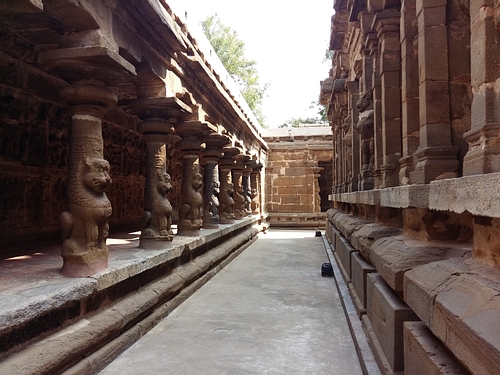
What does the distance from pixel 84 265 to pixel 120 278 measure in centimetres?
41

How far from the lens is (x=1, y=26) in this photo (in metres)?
4.23

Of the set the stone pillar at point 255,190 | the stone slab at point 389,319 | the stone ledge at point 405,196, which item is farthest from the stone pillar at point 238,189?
the stone slab at point 389,319

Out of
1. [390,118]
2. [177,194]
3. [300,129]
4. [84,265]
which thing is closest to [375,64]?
[390,118]

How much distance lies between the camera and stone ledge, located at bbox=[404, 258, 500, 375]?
1.34 metres

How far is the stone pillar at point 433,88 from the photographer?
3.02 meters

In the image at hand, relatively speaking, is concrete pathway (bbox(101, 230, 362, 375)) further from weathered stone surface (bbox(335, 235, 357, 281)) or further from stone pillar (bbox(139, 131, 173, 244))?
stone pillar (bbox(139, 131, 173, 244))

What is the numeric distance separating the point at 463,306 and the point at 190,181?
5282 millimetres

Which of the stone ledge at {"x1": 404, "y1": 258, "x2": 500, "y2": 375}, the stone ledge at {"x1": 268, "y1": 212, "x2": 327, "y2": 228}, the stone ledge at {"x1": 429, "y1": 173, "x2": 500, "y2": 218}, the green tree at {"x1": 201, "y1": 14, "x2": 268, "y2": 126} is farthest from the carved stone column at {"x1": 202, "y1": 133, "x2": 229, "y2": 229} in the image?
the green tree at {"x1": 201, "y1": 14, "x2": 268, "y2": 126}

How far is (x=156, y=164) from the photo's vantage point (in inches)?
203

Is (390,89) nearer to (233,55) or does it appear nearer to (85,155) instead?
(85,155)

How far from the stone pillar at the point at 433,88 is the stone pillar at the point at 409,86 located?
49 centimetres

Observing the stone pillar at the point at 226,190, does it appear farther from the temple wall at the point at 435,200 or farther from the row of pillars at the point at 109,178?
the temple wall at the point at 435,200

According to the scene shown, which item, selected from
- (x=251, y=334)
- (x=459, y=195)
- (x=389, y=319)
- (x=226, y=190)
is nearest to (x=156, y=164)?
(x=251, y=334)

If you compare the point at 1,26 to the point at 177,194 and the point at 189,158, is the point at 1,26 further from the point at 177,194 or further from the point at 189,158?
the point at 177,194
